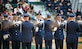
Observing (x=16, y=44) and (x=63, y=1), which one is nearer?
(x=16, y=44)

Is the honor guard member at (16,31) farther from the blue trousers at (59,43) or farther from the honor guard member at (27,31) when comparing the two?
the blue trousers at (59,43)

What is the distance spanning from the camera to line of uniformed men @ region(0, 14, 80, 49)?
8812 mm

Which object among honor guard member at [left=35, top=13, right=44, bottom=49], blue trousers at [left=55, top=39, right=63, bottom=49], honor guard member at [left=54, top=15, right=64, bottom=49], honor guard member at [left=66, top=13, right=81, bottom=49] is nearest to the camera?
honor guard member at [left=66, top=13, right=81, bottom=49]

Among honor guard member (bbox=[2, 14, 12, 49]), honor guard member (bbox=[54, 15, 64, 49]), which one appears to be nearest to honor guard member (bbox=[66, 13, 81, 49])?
honor guard member (bbox=[54, 15, 64, 49])

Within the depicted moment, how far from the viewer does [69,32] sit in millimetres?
8914

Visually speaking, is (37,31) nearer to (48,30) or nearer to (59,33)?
(48,30)

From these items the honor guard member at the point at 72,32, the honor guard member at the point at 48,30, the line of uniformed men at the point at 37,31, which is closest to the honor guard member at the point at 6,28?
the line of uniformed men at the point at 37,31

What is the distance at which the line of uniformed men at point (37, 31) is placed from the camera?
8812 mm

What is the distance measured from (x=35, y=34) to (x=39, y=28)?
0.25 m

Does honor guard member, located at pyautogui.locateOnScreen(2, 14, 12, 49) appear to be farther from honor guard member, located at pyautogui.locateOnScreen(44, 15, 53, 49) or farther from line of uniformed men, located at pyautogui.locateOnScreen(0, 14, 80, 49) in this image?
honor guard member, located at pyautogui.locateOnScreen(44, 15, 53, 49)

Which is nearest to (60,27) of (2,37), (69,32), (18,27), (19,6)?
(69,32)

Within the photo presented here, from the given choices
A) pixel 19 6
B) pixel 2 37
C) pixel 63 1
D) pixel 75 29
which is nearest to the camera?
pixel 75 29

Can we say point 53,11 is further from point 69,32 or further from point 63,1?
point 69,32

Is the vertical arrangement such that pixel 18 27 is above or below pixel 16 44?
above
